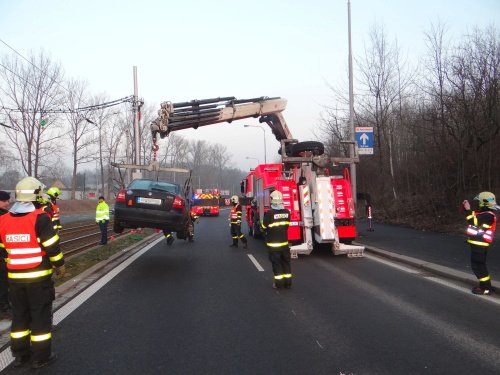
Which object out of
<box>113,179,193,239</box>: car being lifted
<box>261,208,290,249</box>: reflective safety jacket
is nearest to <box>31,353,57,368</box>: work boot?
<box>261,208,290,249</box>: reflective safety jacket

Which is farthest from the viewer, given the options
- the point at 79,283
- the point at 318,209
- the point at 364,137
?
the point at 364,137

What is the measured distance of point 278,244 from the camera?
7.88 meters

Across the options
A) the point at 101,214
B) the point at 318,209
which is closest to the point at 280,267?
the point at 318,209

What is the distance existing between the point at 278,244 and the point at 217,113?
6681mm

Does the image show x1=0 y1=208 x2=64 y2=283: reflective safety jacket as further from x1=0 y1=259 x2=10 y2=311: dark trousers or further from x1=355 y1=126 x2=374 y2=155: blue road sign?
x1=355 y1=126 x2=374 y2=155: blue road sign

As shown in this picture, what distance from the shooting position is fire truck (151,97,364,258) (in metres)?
11.1

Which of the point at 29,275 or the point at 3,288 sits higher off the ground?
the point at 29,275

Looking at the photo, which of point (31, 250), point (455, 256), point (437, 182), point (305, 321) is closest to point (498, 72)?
point (437, 182)

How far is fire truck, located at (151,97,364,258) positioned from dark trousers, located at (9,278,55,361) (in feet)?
24.5

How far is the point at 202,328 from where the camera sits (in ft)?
17.8

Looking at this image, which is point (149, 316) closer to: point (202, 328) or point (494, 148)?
point (202, 328)

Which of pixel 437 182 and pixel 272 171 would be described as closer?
pixel 272 171

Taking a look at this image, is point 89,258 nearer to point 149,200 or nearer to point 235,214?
point 149,200

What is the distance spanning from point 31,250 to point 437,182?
63.1ft
